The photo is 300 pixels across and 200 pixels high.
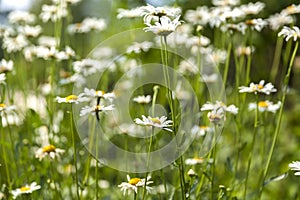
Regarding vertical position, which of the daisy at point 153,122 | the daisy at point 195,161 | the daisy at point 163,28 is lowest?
the daisy at point 195,161

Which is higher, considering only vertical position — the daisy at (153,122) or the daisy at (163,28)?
the daisy at (163,28)

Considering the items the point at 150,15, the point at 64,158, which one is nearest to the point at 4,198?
the point at 64,158

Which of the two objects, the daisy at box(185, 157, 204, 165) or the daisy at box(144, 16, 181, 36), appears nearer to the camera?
the daisy at box(144, 16, 181, 36)

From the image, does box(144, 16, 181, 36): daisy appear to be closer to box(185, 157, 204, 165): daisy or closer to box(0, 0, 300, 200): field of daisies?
box(0, 0, 300, 200): field of daisies

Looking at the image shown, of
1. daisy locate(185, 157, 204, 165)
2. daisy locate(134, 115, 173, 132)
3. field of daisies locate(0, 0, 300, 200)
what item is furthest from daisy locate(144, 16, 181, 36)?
daisy locate(185, 157, 204, 165)

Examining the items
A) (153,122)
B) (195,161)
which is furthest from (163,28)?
(195,161)

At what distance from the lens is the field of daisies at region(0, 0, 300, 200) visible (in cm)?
105

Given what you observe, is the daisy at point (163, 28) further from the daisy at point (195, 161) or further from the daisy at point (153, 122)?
the daisy at point (195, 161)

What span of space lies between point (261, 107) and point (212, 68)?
548 mm

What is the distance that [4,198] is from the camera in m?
1.10

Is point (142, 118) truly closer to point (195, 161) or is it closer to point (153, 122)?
point (195, 161)

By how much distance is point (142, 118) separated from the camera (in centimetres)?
131

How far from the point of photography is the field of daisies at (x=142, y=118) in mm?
1051

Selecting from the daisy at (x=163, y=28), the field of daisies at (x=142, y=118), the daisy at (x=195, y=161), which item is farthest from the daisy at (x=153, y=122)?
the daisy at (x=195, y=161)
